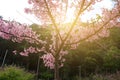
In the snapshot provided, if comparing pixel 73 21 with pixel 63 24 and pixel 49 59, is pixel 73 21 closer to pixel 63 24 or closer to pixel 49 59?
pixel 63 24

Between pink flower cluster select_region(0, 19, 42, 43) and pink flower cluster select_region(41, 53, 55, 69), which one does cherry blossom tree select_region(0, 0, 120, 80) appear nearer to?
pink flower cluster select_region(0, 19, 42, 43)

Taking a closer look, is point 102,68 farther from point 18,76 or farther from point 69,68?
point 18,76

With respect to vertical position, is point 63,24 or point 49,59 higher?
point 63,24

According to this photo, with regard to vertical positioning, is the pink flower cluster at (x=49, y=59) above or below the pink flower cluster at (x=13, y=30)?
→ below

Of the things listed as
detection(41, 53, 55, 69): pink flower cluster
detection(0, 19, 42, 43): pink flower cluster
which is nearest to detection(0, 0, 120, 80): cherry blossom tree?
detection(0, 19, 42, 43): pink flower cluster

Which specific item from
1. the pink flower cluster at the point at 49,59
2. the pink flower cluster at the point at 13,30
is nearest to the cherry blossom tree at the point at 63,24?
the pink flower cluster at the point at 13,30

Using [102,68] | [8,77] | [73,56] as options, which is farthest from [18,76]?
[73,56]

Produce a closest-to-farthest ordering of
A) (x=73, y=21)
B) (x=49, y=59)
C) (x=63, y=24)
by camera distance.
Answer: (x=73, y=21) → (x=63, y=24) → (x=49, y=59)

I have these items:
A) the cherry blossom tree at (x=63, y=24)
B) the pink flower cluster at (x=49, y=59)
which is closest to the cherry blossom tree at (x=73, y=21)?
the cherry blossom tree at (x=63, y=24)

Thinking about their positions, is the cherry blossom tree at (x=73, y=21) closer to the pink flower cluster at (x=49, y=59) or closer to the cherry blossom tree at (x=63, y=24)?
the cherry blossom tree at (x=63, y=24)

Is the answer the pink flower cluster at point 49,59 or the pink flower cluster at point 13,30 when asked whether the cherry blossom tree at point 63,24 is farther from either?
the pink flower cluster at point 49,59

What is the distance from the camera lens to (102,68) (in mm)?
30594

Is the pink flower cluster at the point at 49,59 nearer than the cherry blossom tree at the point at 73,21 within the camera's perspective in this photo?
No

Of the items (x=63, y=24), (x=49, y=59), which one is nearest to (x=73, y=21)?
(x=63, y=24)
